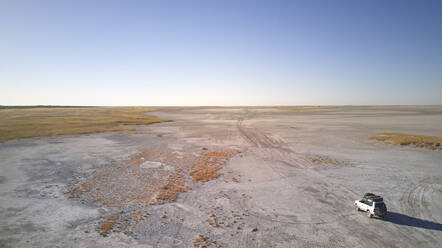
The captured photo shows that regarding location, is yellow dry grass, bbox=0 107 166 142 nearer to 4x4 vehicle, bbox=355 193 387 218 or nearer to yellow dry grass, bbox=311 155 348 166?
yellow dry grass, bbox=311 155 348 166

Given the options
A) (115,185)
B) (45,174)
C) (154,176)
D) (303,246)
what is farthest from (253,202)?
(45,174)

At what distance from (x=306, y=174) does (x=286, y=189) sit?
4.11 m

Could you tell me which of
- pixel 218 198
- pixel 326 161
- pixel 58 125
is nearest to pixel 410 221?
pixel 218 198

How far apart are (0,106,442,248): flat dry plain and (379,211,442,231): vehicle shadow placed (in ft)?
0.17

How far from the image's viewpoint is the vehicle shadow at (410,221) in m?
10.2

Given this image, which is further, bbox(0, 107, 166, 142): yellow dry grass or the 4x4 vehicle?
bbox(0, 107, 166, 142): yellow dry grass

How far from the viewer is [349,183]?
625 inches

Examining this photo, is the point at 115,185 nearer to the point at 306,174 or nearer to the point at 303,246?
the point at 303,246

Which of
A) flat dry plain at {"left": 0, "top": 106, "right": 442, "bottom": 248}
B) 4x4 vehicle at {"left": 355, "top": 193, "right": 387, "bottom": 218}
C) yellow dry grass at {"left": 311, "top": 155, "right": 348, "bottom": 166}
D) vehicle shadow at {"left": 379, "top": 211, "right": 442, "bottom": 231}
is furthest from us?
yellow dry grass at {"left": 311, "top": 155, "right": 348, "bottom": 166}

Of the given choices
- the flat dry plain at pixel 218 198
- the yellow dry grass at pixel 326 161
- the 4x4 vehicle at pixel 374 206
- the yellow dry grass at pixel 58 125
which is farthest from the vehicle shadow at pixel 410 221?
the yellow dry grass at pixel 58 125

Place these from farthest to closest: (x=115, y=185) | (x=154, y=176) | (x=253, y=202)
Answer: (x=154, y=176) < (x=115, y=185) < (x=253, y=202)

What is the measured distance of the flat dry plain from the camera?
950cm

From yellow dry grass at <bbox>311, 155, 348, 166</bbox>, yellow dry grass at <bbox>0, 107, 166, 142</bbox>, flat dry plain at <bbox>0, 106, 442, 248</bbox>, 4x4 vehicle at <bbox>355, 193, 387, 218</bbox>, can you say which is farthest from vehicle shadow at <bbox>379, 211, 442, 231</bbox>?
yellow dry grass at <bbox>0, 107, 166, 142</bbox>

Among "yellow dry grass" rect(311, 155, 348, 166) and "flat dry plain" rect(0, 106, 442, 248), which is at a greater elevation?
"yellow dry grass" rect(311, 155, 348, 166)
